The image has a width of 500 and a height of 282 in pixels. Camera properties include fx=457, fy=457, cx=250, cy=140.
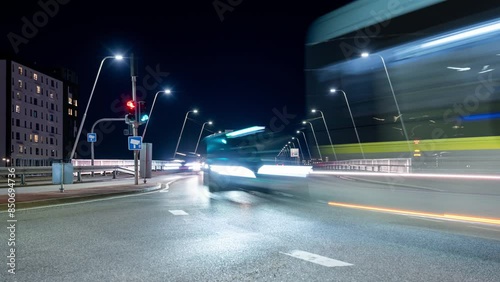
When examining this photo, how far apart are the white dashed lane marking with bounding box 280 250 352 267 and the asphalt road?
0.01 metres

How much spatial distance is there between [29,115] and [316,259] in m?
107

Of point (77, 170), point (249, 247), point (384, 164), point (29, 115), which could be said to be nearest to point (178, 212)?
point (249, 247)

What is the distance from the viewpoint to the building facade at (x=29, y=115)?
304ft

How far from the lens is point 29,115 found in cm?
10150

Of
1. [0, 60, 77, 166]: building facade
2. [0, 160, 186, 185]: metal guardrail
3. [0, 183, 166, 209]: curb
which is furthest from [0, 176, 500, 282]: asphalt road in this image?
[0, 60, 77, 166]: building facade

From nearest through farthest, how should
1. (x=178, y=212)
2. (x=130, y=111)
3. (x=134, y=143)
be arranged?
(x=178, y=212), (x=134, y=143), (x=130, y=111)

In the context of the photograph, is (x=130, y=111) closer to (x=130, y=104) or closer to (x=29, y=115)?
(x=130, y=104)

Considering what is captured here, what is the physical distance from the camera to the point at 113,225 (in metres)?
10.4

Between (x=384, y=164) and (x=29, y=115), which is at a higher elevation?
(x=29, y=115)

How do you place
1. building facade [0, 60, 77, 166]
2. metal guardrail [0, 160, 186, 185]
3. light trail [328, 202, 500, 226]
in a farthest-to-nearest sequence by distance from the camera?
building facade [0, 60, 77, 166], metal guardrail [0, 160, 186, 185], light trail [328, 202, 500, 226]

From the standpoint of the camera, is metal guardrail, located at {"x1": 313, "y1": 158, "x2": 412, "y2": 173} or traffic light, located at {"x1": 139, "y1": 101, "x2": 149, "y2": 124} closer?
metal guardrail, located at {"x1": 313, "y1": 158, "x2": 412, "y2": 173}

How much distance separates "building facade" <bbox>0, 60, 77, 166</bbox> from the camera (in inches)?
3647

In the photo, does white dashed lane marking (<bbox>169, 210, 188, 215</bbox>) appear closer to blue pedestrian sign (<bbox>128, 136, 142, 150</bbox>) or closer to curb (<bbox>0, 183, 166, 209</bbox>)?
curb (<bbox>0, 183, 166, 209</bbox>)

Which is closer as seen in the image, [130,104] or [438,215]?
[438,215]
